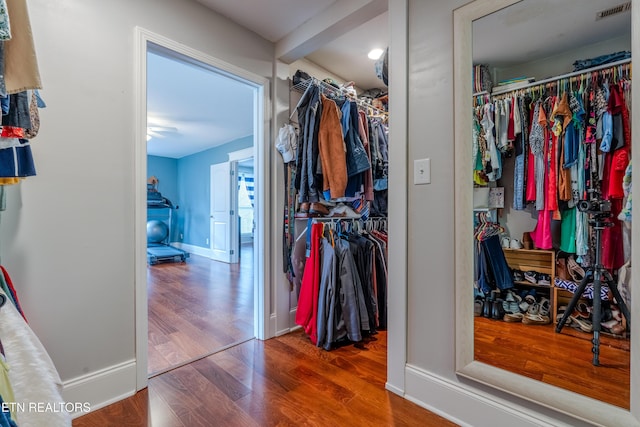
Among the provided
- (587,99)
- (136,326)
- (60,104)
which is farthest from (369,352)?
(60,104)

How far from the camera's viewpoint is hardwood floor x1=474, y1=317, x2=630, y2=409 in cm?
107

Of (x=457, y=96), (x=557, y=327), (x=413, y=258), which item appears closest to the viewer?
(x=557, y=327)

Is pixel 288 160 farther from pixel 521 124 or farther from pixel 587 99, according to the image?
pixel 587 99

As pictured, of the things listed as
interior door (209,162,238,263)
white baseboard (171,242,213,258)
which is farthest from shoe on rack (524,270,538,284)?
white baseboard (171,242,213,258)

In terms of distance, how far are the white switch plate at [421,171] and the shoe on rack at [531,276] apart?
0.60 meters

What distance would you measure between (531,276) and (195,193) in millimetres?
6343

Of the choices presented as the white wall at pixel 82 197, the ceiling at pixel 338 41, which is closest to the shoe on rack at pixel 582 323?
the ceiling at pixel 338 41

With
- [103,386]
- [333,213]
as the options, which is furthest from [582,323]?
[103,386]

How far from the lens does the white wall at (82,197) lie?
1.31 meters

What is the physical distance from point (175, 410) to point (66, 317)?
0.69 m

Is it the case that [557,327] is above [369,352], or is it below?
above

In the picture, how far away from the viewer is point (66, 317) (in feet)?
4.58

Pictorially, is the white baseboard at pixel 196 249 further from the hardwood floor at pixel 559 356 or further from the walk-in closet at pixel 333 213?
the hardwood floor at pixel 559 356

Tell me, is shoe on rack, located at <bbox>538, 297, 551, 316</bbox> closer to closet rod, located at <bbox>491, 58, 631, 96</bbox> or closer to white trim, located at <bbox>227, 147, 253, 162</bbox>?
closet rod, located at <bbox>491, 58, 631, 96</bbox>
